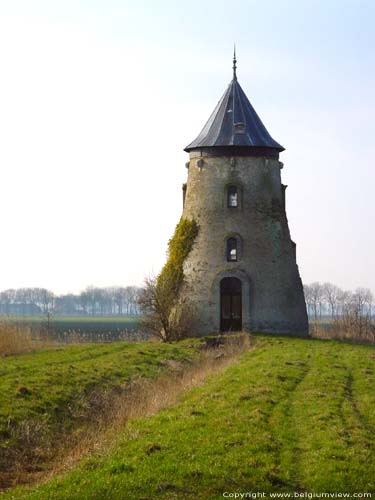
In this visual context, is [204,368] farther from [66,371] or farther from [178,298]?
[178,298]

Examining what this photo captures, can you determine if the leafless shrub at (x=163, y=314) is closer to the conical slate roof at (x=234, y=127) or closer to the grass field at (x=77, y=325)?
the grass field at (x=77, y=325)

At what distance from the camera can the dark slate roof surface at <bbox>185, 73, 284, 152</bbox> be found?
38.5 metres

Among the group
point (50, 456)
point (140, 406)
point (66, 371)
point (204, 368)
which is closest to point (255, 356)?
point (204, 368)

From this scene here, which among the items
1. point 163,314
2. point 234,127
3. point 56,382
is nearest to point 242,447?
point 56,382

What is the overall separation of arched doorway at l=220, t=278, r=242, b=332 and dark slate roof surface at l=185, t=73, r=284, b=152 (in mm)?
6330

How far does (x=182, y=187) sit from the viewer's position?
137 feet

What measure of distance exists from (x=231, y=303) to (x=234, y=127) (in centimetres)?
819

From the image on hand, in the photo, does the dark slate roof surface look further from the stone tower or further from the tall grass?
the tall grass

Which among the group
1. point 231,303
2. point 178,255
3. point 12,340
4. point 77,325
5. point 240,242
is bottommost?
point 12,340

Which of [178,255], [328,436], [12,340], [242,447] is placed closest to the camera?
[242,447]

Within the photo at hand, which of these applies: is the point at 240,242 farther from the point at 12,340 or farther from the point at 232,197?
the point at 12,340

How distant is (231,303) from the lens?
125 ft

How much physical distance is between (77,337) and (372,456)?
25605 mm

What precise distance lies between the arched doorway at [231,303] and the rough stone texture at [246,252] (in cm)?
50
